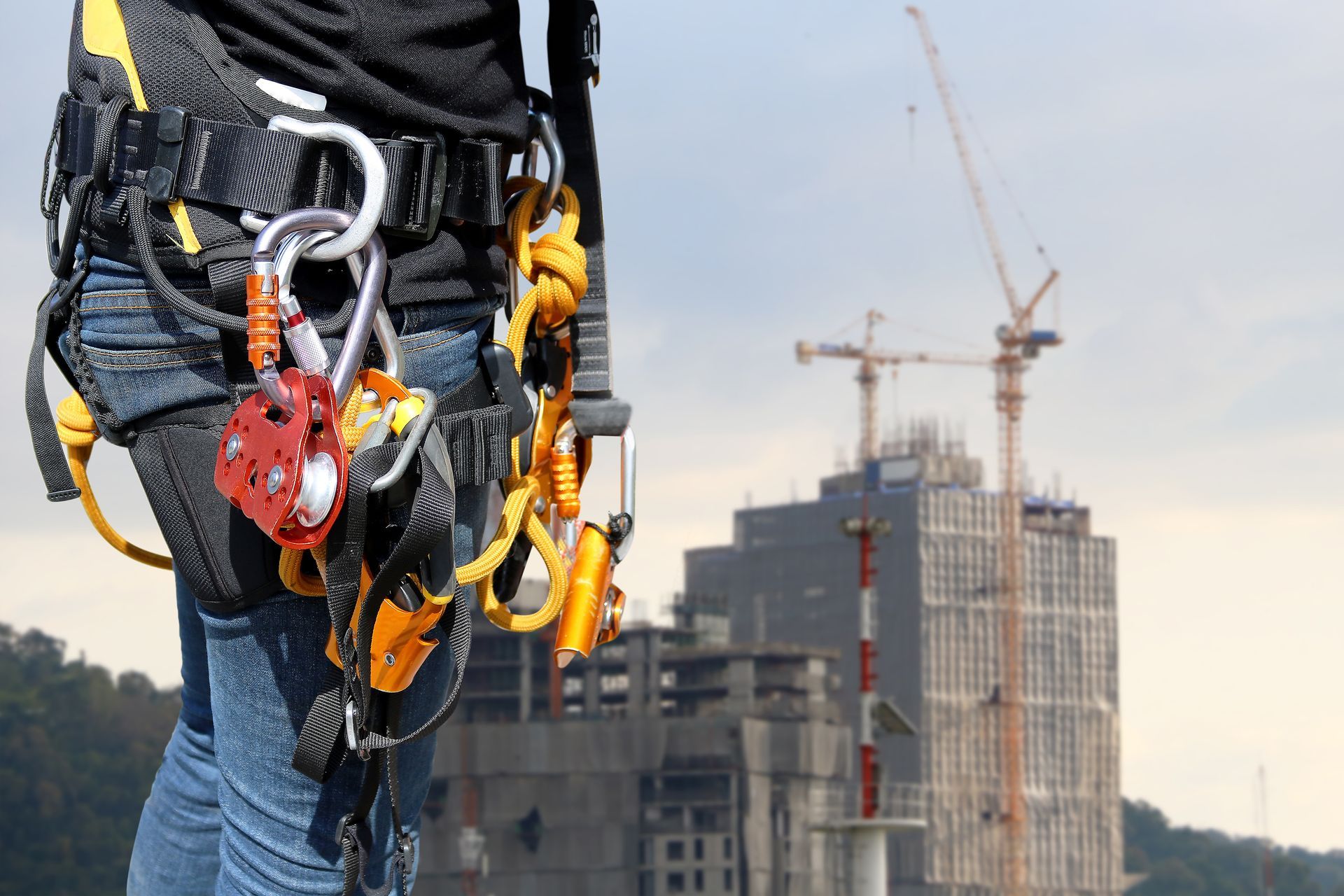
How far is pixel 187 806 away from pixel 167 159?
0.56m

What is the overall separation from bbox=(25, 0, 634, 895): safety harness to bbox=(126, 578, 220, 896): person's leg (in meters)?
0.17

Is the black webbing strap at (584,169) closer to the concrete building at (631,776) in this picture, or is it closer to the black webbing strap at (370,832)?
the black webbing strap at (370,832)

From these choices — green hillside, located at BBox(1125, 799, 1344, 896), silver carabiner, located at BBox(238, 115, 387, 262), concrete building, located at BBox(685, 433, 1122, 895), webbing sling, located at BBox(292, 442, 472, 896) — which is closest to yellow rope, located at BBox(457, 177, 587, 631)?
webbing sling, located at BBox(292, 442, 472, 896)

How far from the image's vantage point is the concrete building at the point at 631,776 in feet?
215

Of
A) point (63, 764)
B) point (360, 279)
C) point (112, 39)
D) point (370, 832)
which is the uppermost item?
point (63, 764)

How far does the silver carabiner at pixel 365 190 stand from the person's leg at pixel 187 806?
364 mm

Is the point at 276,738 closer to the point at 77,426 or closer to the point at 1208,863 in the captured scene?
the point at 77,426

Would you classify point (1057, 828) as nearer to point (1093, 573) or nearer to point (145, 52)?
point (1093, 573)

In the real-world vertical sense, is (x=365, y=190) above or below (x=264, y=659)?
above

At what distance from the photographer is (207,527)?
1.26 m

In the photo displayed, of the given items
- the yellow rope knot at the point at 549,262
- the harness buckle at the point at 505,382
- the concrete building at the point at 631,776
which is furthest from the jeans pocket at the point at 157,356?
the concrete building at the point at 631,776

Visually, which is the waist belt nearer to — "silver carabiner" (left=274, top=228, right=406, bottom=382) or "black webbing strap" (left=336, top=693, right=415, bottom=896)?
"silver carabiner" (left=274, top=228, right=406, bottom=382)

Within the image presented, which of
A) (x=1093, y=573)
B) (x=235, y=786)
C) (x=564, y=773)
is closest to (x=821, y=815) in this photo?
(x=564, y=773)

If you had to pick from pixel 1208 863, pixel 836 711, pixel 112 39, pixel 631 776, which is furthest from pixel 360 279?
pixel 1208 863
